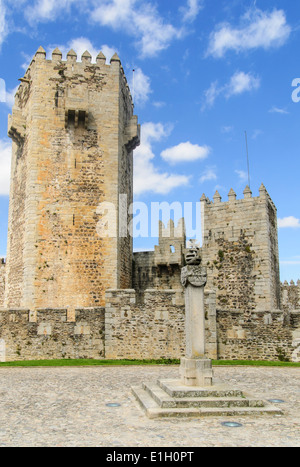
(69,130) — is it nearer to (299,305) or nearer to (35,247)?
(35,247)

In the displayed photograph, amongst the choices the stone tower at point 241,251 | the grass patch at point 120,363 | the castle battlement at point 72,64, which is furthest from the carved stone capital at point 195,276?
the castle battlement at point 72,64

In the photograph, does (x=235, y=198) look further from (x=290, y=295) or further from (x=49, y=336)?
(x=290, y=295)

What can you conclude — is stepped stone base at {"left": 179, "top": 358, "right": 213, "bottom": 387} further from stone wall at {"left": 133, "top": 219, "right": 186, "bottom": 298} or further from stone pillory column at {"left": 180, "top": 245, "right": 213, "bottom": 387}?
stone wall at {"left": 133, "top": 219, "right": 186, "bottom": 298}

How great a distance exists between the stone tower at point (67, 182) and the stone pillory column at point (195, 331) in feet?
36.1

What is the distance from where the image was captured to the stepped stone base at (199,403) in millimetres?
6629

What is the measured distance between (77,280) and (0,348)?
179 inches

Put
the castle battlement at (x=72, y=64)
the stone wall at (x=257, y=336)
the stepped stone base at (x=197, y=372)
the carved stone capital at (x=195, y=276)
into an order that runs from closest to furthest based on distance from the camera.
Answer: the stepped stone base at (x=197, y=372), the carved stone capital at (x=195, y=276), the stone wall at (x=257, y=336), the castle battlement at (x=72, y=64)

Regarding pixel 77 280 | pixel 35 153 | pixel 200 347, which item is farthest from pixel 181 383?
pixel 35 153

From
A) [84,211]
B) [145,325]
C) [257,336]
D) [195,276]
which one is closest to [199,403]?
[195,276]

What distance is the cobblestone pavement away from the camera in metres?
5.20

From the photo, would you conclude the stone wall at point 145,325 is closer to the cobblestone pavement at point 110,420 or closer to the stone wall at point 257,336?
the stone wall at point 257,336

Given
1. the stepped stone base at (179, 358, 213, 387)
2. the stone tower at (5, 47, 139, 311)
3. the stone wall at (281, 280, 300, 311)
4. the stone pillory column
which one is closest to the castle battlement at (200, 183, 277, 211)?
the stone tower at (5, 47, 139, 311)

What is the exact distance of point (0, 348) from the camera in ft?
50.9
